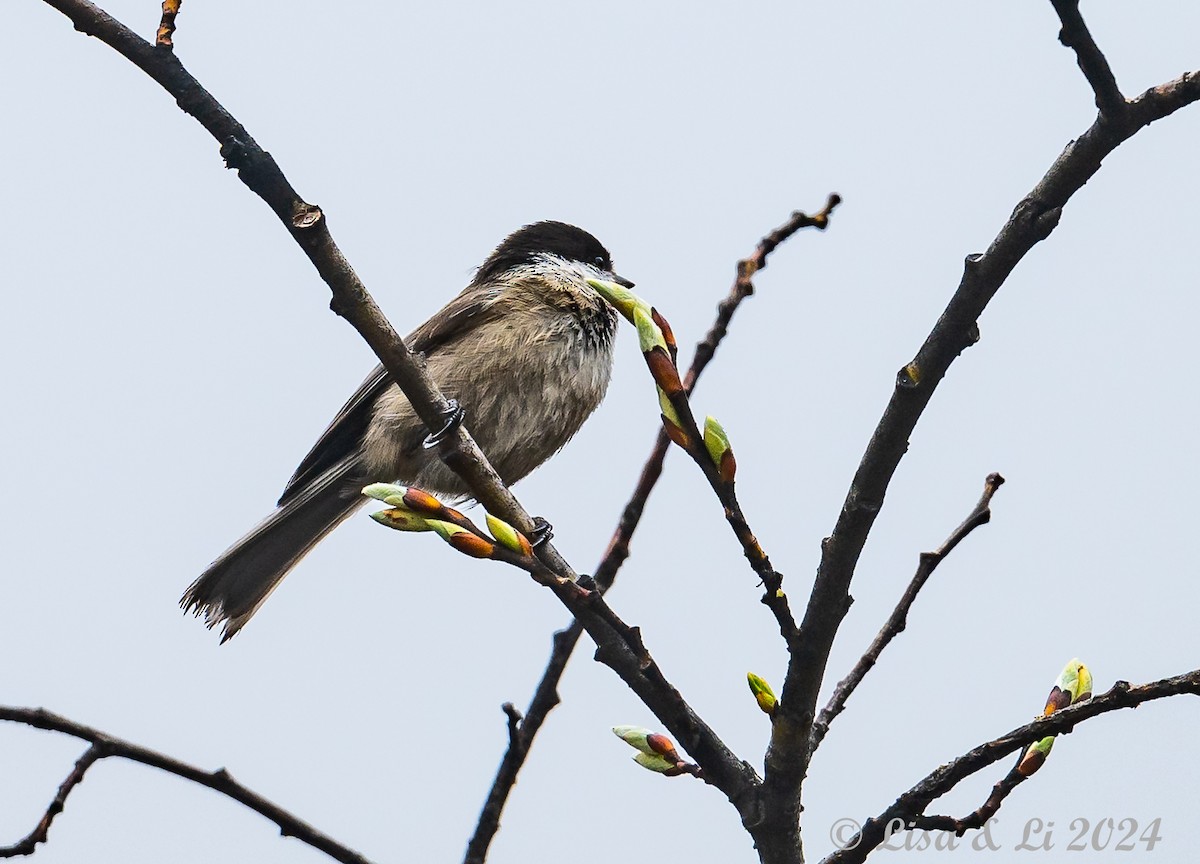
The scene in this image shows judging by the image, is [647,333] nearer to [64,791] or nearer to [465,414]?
[64,791]

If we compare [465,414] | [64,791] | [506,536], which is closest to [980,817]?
[506,536]

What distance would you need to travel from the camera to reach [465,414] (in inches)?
205

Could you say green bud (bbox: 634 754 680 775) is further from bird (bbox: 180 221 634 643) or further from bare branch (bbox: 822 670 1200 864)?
bird (bbox: 180 221 634 643)

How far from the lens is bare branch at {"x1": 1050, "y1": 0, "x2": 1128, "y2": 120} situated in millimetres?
1892

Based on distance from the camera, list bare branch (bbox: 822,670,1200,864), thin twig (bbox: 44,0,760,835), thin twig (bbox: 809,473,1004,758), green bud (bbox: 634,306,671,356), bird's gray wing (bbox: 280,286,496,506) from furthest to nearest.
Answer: bird's gray wing (bbox: 280,286,496,506) < thin twig (bbox: 809,473,1004,758) < thin twig (bbox: 44,0,760,835) < green bud (bbox: 634,306,671,356) < bare branch (bbox: 822,670,1200,864)

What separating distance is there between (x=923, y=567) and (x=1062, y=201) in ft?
3.31

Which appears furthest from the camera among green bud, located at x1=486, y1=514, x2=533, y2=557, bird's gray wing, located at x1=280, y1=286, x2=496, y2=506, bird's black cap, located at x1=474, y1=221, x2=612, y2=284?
bird's black cap, located at x1=474, y1=221, x2=612, y2=284

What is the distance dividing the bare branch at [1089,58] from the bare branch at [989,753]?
895 mm

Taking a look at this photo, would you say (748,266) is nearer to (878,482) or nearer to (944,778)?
(878,482)

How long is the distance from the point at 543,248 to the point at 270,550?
2016 millimetres

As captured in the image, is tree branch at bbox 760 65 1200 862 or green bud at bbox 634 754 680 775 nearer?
tree branch at bbox 760 65 1200 862

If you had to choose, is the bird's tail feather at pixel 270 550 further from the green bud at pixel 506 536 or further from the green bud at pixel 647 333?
the green bud at pixel 647 333

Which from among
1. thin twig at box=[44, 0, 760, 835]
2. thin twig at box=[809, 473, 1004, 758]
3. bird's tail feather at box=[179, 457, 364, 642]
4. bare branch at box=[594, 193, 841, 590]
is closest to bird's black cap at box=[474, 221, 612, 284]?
bird's tail feather at box=[179, 457, 364, 642]

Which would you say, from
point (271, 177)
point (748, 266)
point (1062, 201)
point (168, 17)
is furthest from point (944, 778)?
point (168, 17)
